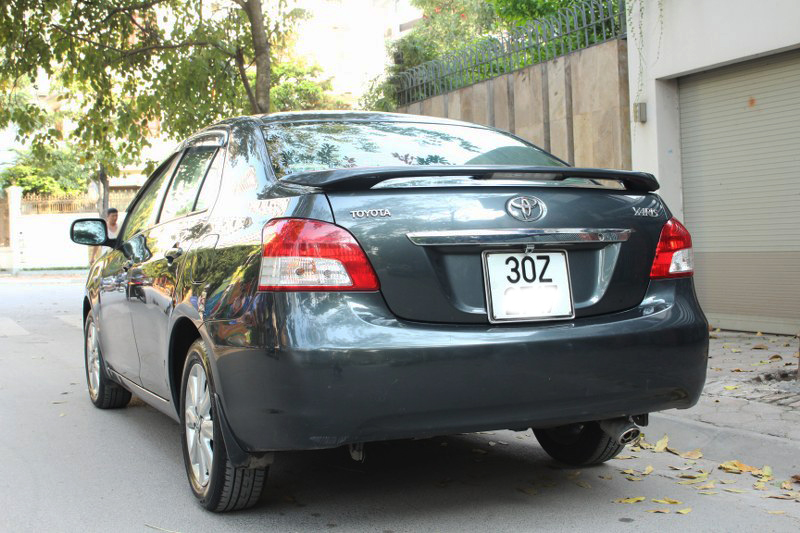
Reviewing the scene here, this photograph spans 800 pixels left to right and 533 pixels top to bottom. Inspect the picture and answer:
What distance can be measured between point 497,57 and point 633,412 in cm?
894

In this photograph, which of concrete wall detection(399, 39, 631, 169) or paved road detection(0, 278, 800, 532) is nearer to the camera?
paved road detection(0, 278, 800, 532)

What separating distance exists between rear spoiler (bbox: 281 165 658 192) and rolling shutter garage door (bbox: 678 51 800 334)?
555cm

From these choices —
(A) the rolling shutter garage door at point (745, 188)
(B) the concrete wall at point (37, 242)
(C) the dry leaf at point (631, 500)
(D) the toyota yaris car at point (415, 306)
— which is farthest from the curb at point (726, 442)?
(B) the concrete wall at point (37, 242)

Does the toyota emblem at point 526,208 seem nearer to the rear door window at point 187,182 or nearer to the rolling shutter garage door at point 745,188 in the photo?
the rear door window at point 187,182

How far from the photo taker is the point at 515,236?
3.48m

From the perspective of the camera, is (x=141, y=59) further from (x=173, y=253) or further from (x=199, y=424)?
(x=199, y=424)

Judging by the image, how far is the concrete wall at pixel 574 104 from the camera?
10.2 metres

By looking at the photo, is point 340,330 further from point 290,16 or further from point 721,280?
point 290,16

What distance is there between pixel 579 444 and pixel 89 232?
10.6 ft

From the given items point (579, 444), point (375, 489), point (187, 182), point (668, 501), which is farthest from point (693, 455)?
point (187, 182)

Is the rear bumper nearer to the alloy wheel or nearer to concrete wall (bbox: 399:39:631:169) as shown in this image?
the alloy wheel

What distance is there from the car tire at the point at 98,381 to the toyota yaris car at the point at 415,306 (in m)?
2.39

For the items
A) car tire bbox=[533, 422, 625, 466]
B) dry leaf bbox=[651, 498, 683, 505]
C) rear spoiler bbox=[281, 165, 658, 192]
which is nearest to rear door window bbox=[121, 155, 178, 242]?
rear spoiler bbox=[281, 165, 658, 192]

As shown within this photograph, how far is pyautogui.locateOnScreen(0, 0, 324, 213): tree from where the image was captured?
1370cm
